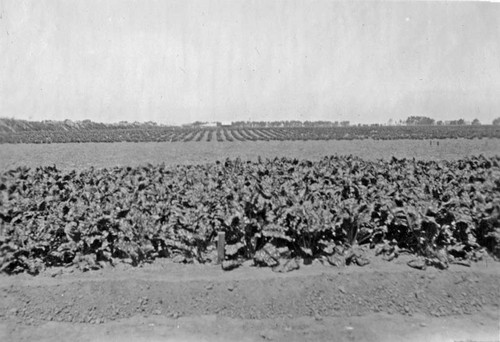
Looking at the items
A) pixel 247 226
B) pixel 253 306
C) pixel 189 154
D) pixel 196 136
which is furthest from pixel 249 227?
pixel 196 136

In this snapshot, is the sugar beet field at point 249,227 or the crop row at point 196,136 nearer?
the sugar beet field at point 249,227

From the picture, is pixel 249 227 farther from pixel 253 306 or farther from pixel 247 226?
pixel 253 306

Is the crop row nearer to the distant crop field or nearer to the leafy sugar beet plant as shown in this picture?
the distant crop field

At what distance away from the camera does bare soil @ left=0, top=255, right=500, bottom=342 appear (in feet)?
12.0

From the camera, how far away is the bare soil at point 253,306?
3668 millimetres

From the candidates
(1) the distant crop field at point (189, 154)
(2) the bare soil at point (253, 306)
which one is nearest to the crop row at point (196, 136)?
(1) the distant crop field at point (189, 154)

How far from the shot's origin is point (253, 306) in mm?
3988

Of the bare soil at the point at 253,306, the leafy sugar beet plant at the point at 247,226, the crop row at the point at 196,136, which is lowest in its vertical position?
the bare soil at the point at 253,306

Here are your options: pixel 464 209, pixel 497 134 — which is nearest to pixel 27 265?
pixel 464 209

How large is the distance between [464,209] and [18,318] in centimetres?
725

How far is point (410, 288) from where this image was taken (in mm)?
4270

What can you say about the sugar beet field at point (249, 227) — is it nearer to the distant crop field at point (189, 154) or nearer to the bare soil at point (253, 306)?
the bare soil at point (253, 306)

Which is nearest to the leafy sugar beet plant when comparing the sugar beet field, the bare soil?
the sugar beet field

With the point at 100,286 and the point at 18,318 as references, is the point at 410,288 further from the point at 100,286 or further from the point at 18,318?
the point at 18,318
